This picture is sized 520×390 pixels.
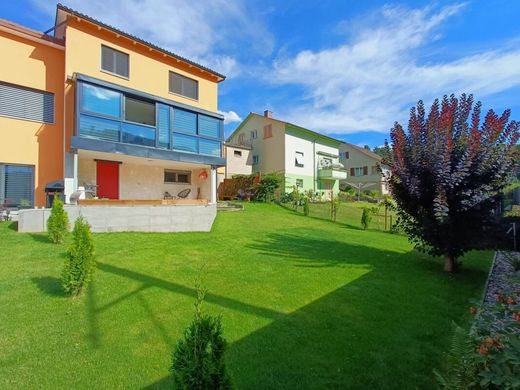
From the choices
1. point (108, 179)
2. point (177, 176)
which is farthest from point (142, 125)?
point (177, 176)

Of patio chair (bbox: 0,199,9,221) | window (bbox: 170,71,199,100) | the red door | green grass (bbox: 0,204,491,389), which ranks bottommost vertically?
green grass (bbox: 0,204,491,389)

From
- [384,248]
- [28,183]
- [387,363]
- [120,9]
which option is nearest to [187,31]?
[120,9]

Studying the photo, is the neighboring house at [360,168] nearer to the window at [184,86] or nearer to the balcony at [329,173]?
the balcony at [329,173]

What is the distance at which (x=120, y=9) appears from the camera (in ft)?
44.8

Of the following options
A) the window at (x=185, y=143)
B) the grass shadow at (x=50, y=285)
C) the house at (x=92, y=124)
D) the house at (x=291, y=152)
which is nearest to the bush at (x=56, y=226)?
the house at (x=92, y=124)

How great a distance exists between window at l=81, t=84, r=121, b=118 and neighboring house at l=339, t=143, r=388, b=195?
120 feet

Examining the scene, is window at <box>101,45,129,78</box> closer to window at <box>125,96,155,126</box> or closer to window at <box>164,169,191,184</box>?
window at <box>125,96,155,126</box>

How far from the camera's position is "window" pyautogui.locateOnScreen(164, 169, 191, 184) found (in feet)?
60.6

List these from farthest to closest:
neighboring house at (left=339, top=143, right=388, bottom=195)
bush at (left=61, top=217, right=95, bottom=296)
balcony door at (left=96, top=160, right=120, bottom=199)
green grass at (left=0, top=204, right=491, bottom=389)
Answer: neighboring house at (left=339, top=143, right=388, bottom=195) < balcony door at (left=96, top=160, right=120, bottom=199) < bush at (left=61, top=217, right=95, bottom=296) < green grass at (left=0, top=204, right=491, bottom=389)

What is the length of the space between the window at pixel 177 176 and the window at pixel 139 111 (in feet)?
13.6

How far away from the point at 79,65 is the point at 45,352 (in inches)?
533

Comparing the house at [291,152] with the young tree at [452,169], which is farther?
the house at [291,152]

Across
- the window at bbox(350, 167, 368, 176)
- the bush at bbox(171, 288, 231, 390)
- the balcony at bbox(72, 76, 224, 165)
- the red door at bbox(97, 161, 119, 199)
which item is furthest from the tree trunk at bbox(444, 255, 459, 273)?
the window at bbox(350, 167, 368, 176)

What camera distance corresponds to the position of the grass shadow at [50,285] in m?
5.40
